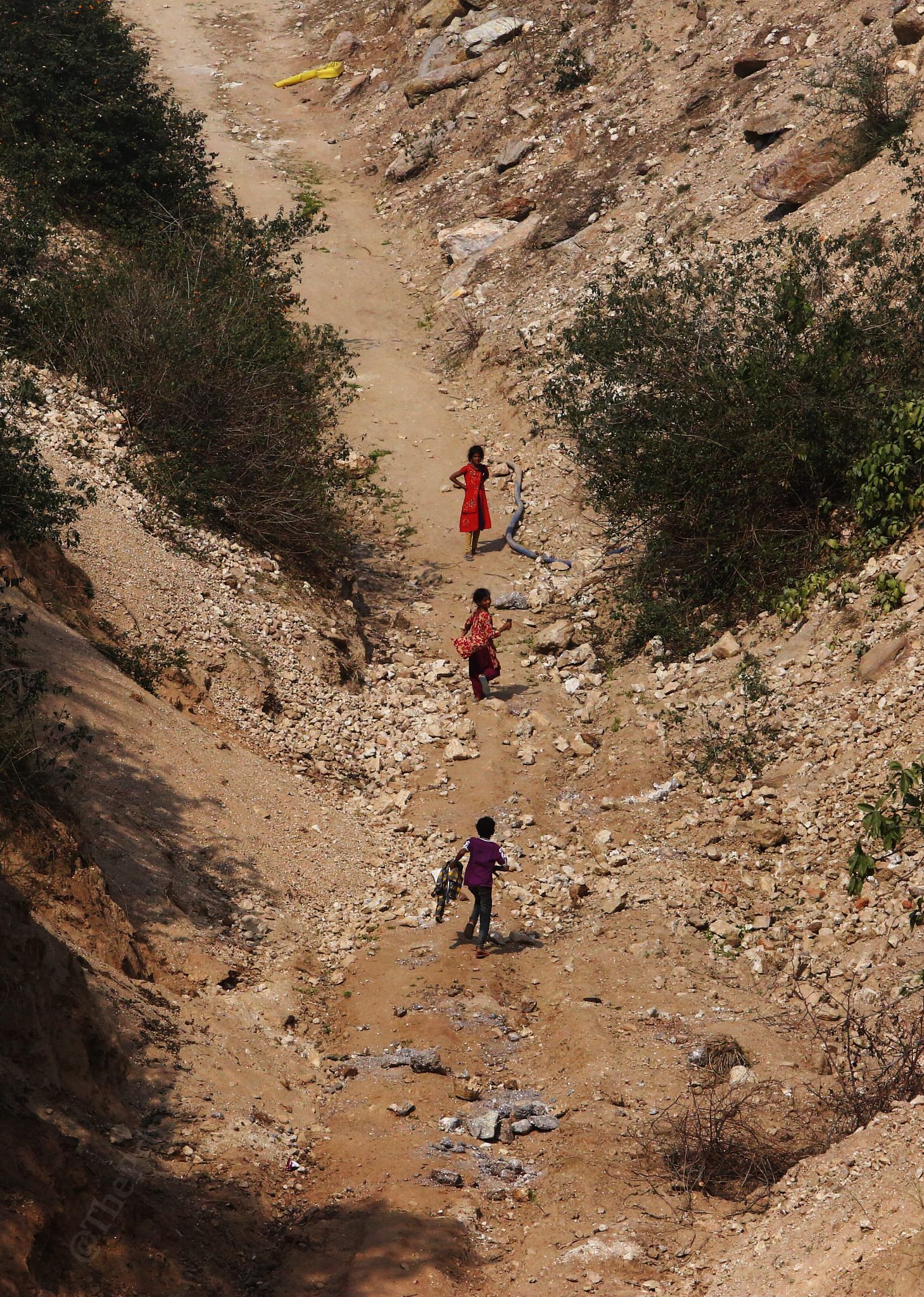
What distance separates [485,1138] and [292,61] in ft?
82.7

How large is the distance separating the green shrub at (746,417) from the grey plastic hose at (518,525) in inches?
49.0

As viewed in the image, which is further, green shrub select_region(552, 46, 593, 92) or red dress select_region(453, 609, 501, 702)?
green shrub select_region(552, 46, 593, 92)

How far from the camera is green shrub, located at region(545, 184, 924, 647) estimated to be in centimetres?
1005

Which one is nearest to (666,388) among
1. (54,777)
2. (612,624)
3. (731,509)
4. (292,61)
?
(731,509)

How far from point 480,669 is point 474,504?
9.54 feet

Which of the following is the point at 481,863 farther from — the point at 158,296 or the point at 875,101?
the point at 875,101

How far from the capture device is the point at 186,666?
9.52 m

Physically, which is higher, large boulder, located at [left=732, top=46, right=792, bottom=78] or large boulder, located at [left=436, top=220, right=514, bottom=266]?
large boulder, located at [left=732, top=46, right=792, bottom=78]

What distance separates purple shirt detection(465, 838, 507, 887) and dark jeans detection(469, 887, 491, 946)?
0.04 metres

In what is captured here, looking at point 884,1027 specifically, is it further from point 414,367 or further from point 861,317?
point 414,367

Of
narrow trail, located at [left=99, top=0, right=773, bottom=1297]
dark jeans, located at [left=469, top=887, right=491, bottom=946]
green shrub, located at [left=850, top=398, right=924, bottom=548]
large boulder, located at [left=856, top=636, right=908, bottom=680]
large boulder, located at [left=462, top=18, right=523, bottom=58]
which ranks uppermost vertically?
large boulder, located at [left=462, top=18, right=523, bottom=58]

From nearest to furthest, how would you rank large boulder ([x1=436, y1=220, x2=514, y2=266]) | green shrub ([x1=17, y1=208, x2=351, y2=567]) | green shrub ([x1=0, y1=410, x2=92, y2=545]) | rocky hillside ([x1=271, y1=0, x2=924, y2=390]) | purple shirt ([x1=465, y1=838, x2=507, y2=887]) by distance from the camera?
1. purple shirt ([x1=465, y1=838, x2=507, y2=887])
2. green shrub ([x1=0, y1=410, x2=92, y2=545])
3. green shrub ([x1=17, y1=208, x2=351, y2=567])
4. rocky hillside ([x1=271, y1=0, x2=924, y2=390])
5. large boulder ([x1=436, y1=220, x2=514, y2=266])

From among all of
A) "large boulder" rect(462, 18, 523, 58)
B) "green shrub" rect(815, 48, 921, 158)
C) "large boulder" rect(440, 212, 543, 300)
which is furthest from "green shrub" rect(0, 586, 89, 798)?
"large boulder" rect(462, 18, 523, 58)

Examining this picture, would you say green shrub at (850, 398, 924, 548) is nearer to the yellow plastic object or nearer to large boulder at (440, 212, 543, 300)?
large boulder at (440, 212, 543, 300)
